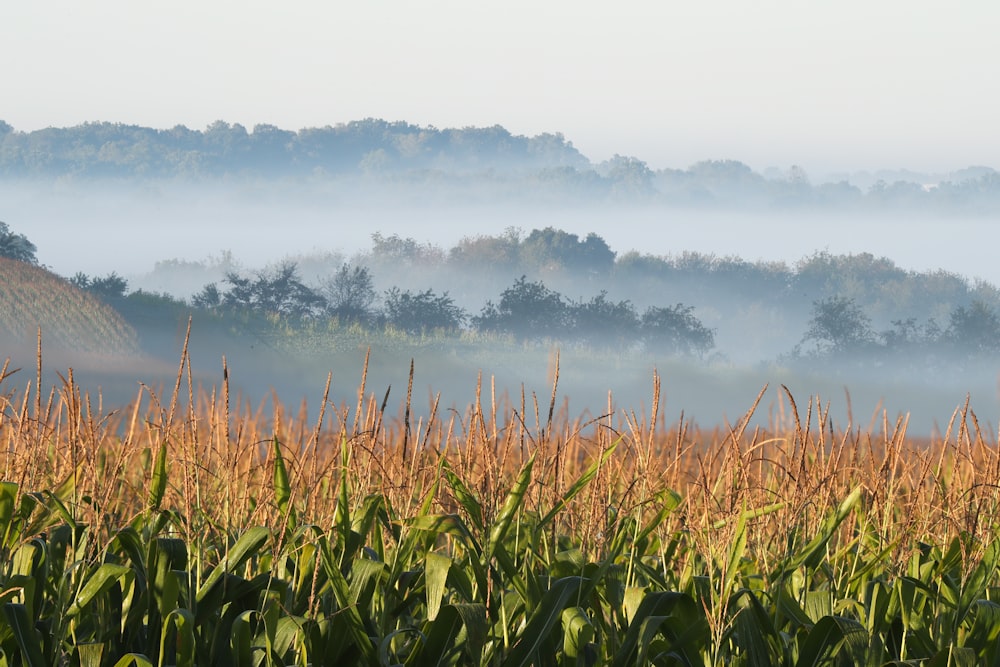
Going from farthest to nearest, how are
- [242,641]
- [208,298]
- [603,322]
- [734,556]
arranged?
[603,322]
[208,298]
[734,556]
[242,641]

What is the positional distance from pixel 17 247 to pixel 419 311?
10.9 metres

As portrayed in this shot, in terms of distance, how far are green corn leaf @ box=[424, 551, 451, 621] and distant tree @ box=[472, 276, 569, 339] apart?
30311 millimetres

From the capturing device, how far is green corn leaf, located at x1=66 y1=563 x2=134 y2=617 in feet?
12.0

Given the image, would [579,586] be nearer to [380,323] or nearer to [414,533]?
[414,533]

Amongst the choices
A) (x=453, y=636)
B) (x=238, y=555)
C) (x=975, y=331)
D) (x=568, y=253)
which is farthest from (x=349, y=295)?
(x=453, y=636)

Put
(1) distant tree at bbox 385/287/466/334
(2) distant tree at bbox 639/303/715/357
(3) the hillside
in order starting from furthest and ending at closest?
(2) distant tree at bbox 639/303/715/357 → (1) distant tree at bbox 385/287/466/334 → (3) the hillside

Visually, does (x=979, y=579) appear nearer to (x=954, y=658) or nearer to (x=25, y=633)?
(x=954, y=658)

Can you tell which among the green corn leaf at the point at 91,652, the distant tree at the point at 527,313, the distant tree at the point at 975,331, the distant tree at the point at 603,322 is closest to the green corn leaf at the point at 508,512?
the green corn leaf at the point at 91,652

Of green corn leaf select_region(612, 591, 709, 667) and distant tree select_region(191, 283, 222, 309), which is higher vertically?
green corn leaf select_region(612, 591, 709, 667)

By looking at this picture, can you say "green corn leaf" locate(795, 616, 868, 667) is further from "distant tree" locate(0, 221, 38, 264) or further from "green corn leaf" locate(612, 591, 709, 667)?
"distant tree" locate(0, 221, 38, 264)

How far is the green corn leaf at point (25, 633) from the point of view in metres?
3.50

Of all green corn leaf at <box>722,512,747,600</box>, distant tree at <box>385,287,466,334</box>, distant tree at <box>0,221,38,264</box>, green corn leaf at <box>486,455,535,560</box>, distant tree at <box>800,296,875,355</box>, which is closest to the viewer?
green corn leaf at <box>722,512,747,600</box>

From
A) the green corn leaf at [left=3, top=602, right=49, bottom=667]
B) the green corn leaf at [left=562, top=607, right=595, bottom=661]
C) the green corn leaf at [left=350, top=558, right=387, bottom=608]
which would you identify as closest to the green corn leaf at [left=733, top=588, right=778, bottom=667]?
the green corn leaf at [left=562, top=607, right=595, bottom=661]

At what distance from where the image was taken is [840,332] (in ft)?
132
